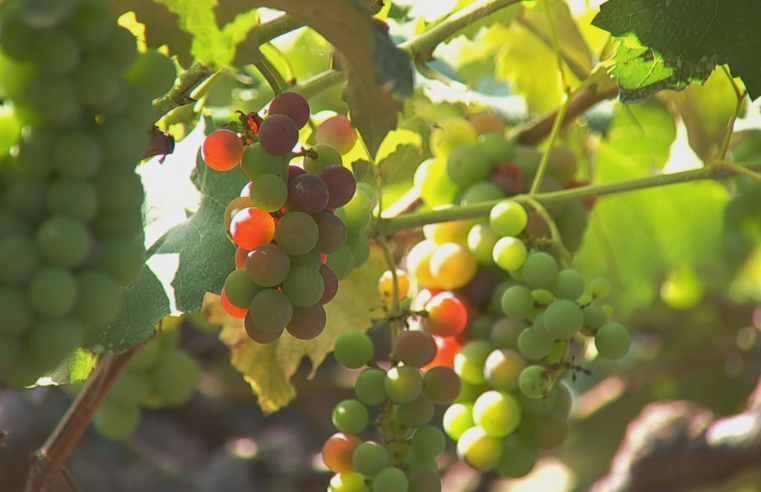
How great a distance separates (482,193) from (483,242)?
58 mm

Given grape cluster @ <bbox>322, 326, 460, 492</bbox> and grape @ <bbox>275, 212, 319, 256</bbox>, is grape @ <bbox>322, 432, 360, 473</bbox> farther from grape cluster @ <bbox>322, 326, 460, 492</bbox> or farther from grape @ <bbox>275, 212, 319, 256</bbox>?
grape @ <bbox>275, 212, 319, 256</bbox>

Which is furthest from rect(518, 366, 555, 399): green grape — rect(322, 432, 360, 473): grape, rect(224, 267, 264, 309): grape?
rect(224, 267, 264, 309): grape

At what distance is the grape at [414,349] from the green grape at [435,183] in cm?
21

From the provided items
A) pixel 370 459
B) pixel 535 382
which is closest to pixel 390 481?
pixel 370 459

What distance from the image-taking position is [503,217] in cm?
69

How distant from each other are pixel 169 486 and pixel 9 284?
1.07 metres

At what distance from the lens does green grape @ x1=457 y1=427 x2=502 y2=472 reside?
2.27 ft

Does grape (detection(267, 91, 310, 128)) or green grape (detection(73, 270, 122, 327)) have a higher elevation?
green grape (detection(73, 270, 122, 327))

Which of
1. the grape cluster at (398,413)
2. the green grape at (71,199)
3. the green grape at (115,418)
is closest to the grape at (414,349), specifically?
the grape cluster at (398,413)

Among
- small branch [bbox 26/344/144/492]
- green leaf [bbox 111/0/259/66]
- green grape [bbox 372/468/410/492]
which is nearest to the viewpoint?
green leaf [bbox 111/0/259/66]

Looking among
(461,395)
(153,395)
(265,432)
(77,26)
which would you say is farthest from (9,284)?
(265,432)

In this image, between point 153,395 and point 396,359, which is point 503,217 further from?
point 153,395

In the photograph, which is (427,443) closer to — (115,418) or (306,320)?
(306,320)

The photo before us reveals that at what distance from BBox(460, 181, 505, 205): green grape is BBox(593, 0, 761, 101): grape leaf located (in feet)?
0.50
